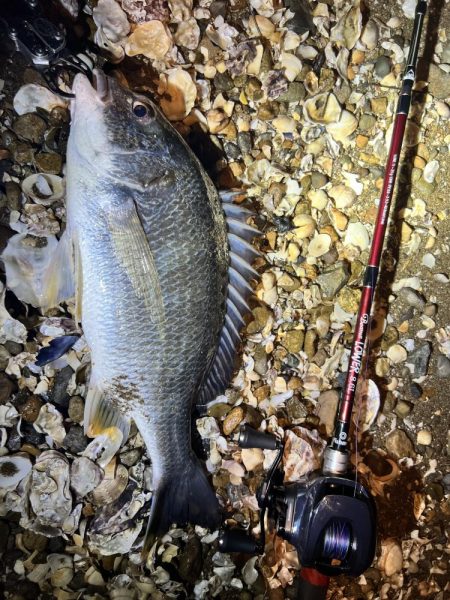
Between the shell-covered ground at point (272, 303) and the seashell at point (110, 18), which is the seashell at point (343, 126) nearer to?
the shell-covered ground at point (272, 303)

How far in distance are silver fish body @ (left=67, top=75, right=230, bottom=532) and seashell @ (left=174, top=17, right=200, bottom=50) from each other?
0.58m

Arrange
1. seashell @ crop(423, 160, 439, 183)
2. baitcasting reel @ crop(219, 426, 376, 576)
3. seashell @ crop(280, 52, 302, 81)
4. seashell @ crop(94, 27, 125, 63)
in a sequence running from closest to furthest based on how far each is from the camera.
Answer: baitcasting reel @ crop(219, 426, 376, 576)
seashell @ crop(94, 27, 125, 63)
seashell @ crop(280, 52, 302, 81)
seashell @ crop(423, 160, 439, 183)

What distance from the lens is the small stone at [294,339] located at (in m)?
2.13

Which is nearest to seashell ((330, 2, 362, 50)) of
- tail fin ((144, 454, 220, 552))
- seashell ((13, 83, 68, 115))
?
seashell ((13, 83, 68, 115))

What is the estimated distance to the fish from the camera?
159cm

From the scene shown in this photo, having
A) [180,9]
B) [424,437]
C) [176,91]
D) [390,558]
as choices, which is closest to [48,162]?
[176,91]

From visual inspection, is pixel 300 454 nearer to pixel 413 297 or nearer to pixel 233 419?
pixel 233 419

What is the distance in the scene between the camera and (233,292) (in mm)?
1901

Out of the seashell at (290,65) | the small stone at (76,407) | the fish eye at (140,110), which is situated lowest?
the small stone at (76,407)

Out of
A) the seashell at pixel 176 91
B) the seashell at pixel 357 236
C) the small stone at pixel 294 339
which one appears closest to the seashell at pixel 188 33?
the seashell at pixel 176 91

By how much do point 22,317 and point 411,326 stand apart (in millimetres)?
1850

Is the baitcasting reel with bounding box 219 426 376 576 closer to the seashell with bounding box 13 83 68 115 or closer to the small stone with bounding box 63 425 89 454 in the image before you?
the small stone with bounding box 63 425 89 454

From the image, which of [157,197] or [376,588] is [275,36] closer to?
[157,197]

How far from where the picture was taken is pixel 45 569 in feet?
6.61
